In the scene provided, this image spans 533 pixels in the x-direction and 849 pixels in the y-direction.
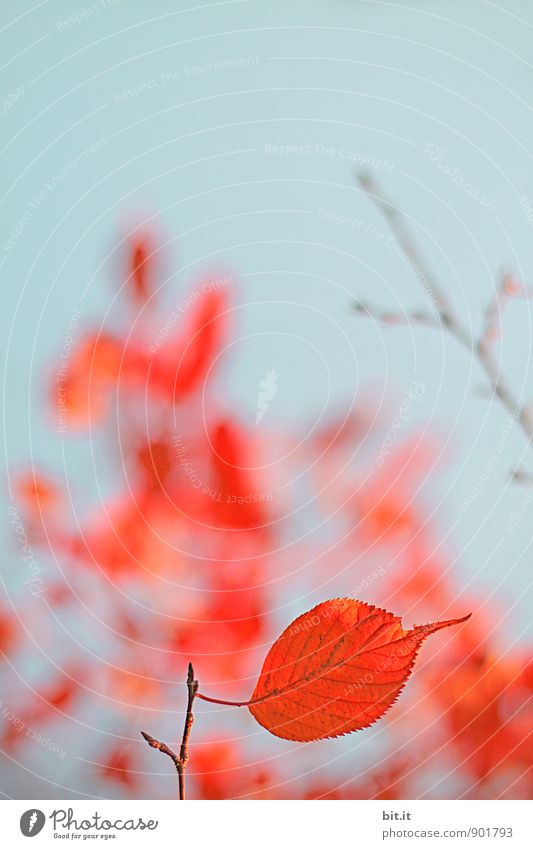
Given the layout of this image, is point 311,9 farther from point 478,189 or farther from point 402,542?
point 402,542

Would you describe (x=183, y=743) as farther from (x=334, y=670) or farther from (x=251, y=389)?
(x=251, y=389)

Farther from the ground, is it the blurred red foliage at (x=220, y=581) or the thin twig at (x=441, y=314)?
the thin twig at (x=441, y=314)

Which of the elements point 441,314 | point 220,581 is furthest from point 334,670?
point 441,314

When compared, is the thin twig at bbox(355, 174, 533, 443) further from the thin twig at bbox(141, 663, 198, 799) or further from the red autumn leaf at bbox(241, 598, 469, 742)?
the thin twig at bbox(141, 663, 198, 799)

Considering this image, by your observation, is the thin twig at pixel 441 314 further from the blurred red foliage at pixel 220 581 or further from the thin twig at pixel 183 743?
the thin twig at pixel 183 743

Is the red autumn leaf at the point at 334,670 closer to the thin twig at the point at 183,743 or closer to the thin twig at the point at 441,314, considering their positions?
the thin twig at the point at 183,743

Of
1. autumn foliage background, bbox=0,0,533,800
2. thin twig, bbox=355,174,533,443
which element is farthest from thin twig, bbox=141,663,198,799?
thin twig, bbox=355,174,533,443

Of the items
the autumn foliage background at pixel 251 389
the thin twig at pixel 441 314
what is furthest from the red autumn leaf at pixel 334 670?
the thin twig at pixel 441 314
